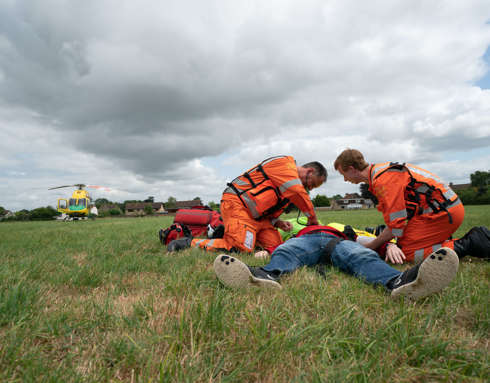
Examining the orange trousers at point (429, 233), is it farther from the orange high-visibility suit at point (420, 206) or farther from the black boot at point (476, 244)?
the black boot at point (476, 244)

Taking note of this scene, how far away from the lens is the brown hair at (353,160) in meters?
3.38

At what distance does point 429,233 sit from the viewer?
3.29 meters

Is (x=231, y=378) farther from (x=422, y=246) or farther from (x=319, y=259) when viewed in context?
(x=422, y=246)

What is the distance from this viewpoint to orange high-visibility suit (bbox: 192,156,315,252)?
12.9 ft

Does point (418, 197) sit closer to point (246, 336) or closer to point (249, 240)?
point (249, 240)

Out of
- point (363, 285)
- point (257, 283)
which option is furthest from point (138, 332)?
point (363, 285)

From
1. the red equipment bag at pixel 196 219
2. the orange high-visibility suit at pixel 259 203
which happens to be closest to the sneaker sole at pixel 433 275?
the orange high-visibility suit at pixel 259 203

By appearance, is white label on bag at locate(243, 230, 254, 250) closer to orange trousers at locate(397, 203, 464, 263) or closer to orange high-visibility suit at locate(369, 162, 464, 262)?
orange high-visibility suit at locate(369, 162, 464, 262)

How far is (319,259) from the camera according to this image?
2.64m

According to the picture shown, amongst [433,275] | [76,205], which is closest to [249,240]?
[433,275]

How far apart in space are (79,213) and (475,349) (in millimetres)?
31553

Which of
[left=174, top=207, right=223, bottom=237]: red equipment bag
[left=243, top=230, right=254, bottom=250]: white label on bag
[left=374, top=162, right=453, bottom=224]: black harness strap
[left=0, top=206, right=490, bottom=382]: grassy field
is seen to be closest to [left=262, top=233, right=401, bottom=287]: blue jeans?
[left=0, top=206, right=490, bottom=382]: grassy field

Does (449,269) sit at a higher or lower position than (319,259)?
higher

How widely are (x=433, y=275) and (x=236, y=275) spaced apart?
4.09 ft
